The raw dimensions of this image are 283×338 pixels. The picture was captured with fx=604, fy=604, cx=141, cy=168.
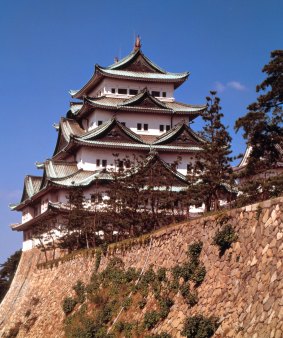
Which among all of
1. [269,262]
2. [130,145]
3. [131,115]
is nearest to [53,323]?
[269,262]

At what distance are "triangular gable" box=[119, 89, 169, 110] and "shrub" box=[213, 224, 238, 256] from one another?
33199 mm

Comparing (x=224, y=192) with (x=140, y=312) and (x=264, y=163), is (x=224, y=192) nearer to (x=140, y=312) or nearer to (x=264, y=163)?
(x=264, y=163)

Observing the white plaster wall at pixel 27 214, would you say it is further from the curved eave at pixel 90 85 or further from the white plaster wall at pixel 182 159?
the white plaster wall at pixel 182 159

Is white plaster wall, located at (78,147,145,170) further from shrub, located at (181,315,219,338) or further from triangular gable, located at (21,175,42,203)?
shrub, located at (181,315,219,338)

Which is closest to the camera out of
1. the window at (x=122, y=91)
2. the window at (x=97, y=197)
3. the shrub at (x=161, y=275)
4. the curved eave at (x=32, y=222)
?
the shrub at (x=161, y=275)

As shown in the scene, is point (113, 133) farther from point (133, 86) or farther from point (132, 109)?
point (133, 86)

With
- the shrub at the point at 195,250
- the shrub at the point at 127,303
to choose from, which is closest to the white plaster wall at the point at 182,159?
the shrub at the point at 127,303

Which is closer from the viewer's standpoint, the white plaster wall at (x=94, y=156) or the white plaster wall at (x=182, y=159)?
the white plaster wall at (x=94, y=156)

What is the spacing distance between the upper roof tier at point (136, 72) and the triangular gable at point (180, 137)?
555 cm

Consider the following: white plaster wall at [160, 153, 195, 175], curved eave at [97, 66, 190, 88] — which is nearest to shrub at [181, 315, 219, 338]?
white plaster wall at [160, 153, 195, 175]

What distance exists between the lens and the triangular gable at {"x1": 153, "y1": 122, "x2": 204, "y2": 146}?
48.2 m

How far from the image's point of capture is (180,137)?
160 ft

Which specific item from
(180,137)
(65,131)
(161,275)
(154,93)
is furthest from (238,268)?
(65,131)

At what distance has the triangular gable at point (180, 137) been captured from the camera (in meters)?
48.2
